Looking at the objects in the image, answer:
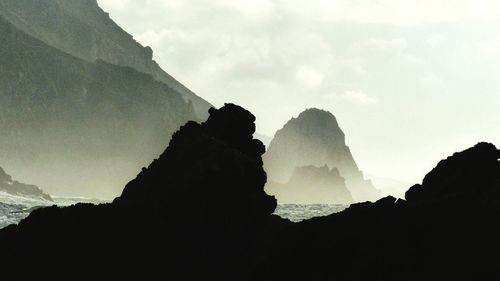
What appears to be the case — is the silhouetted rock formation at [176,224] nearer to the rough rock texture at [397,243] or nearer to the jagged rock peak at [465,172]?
the rough rock texture at [397,243]

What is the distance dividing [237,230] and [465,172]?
9.40 meters

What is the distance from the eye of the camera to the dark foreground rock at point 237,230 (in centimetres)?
1392

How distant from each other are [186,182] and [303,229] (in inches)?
348

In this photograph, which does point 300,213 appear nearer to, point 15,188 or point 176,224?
point 15,188

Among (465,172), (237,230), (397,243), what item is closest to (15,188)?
(237,230)

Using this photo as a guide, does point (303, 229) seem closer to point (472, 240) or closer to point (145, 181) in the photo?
point (472, 240)

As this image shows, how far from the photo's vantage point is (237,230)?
79.1 ft

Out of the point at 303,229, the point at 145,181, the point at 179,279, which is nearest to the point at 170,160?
the point at 145,181

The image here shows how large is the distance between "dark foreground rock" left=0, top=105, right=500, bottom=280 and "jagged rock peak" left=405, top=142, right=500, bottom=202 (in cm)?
6

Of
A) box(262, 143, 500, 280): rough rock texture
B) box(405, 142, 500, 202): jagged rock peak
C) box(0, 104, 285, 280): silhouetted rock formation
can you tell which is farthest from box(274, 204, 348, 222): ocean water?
box(262, 143, 500, 280): rough rock texture

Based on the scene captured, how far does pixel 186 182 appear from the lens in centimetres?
2325

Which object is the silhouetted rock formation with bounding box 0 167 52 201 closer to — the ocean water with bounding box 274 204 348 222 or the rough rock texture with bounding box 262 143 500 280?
the ocean water with bounding box 274 204 348 222

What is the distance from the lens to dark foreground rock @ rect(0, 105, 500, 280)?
45.7 ft

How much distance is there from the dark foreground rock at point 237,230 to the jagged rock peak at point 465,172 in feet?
0.18
